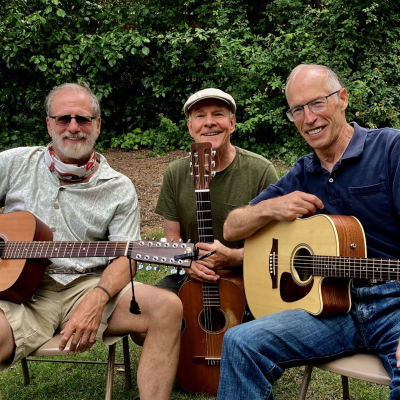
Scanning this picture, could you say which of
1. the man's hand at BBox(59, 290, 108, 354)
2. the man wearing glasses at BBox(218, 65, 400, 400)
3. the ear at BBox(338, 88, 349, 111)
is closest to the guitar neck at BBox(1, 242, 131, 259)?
the man's hand at BBox(59, 290, 108, 354)

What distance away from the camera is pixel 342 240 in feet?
7.80

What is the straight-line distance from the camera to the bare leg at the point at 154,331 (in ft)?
8.95

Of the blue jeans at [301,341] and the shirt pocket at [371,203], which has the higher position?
the shirt pocket at [371,203]

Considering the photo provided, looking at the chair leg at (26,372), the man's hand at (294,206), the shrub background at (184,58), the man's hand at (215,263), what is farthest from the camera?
the shrub background at (184,58)

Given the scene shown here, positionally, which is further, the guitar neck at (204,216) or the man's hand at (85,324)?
the guitar neck at (204,216)

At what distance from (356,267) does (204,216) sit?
3.52 feet

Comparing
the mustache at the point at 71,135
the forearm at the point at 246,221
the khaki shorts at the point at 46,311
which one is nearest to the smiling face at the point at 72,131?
the mustache at the point at 71,135

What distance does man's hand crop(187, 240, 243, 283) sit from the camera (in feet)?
10.0

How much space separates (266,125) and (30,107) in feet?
12.5

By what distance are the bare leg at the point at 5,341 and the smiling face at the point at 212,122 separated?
1.60 m

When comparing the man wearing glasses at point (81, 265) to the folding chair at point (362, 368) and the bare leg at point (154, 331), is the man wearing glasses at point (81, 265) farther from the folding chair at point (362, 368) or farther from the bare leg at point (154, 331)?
the folding chair at point (362, 368)

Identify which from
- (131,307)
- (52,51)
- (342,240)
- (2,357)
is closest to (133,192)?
(131,307)

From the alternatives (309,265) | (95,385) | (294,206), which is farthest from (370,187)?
(95,385)

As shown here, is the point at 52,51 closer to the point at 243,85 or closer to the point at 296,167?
the point at 243,85
